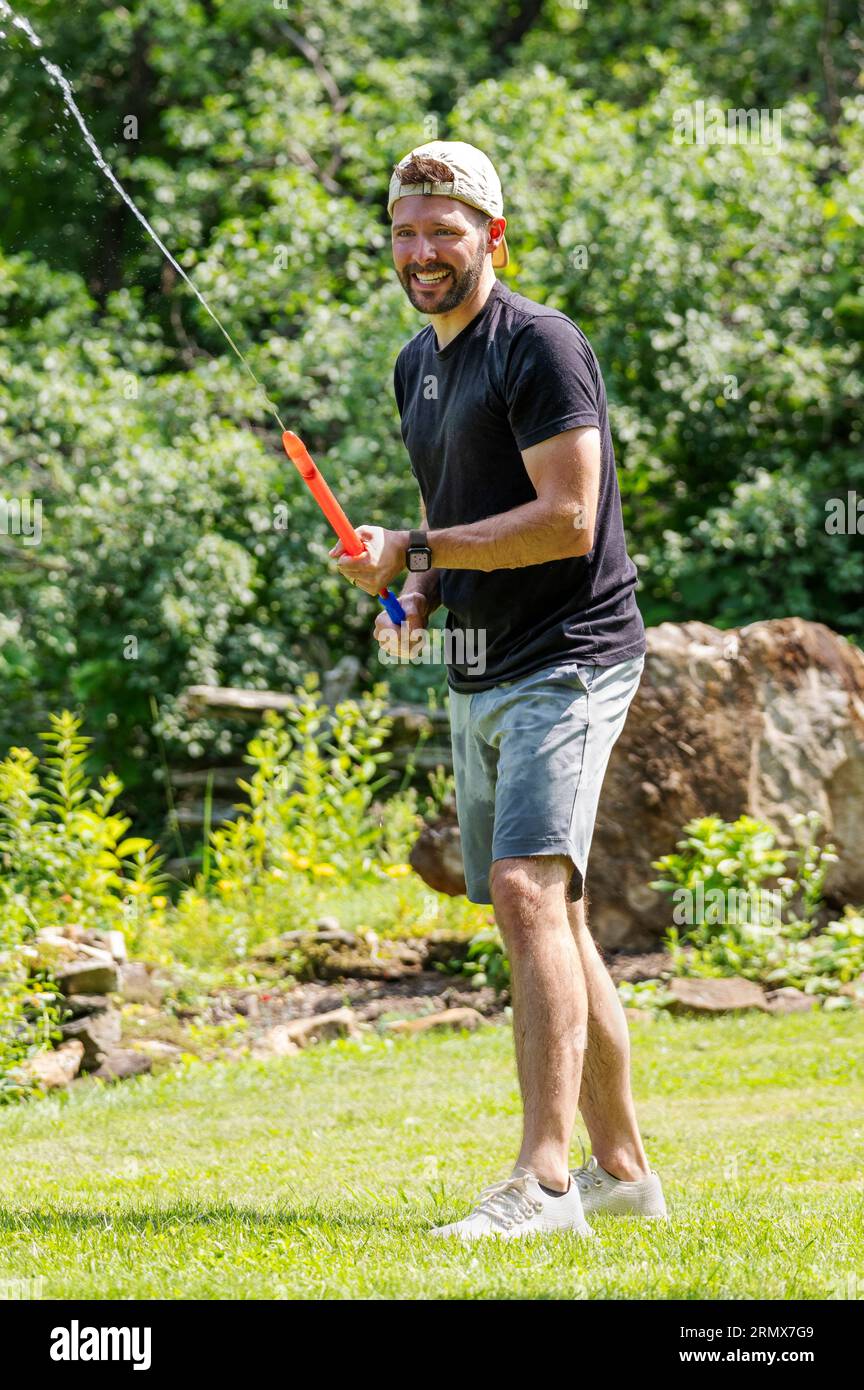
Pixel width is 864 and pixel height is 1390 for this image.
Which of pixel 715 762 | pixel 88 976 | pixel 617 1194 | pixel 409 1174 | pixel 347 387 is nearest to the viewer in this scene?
pixel 617 1194

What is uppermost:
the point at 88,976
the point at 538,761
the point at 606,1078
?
the point at 538,761

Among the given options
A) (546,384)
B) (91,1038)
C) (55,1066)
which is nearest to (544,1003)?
(546,384)

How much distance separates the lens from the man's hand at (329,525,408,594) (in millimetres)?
3395

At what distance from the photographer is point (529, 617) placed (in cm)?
342

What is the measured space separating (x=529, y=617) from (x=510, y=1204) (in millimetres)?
1193

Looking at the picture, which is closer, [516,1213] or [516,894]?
[516,1213]

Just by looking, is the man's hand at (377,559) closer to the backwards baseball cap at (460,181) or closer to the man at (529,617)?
the man at (529,617)

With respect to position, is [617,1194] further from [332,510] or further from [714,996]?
[714,996]

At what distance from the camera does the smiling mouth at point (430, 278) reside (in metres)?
3.43

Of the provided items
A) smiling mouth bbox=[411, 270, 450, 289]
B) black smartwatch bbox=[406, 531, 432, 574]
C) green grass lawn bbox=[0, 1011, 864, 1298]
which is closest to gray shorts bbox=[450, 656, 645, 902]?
black smartwatch bbox=[406, 531, 432, 574]

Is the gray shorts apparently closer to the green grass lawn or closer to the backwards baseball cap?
the green grass lawn

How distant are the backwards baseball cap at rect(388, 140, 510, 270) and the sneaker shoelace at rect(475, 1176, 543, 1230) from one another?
197 centimetres

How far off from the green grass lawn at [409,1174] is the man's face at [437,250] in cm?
193

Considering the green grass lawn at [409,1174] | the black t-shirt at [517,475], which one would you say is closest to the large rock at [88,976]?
the green grass lawn at [409,1174]
